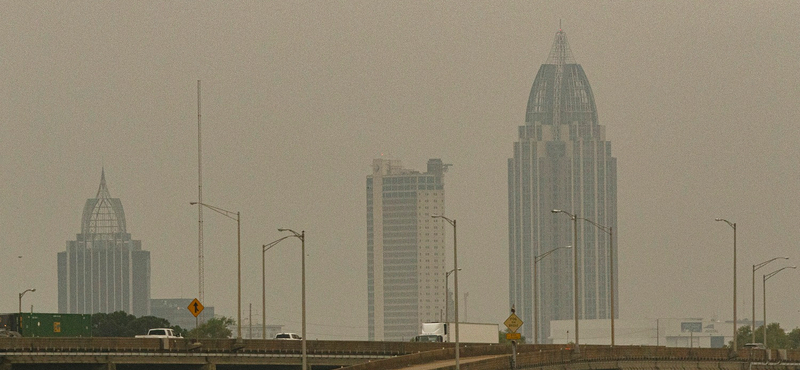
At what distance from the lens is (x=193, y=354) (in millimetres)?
118500

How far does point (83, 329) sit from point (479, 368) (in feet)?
237

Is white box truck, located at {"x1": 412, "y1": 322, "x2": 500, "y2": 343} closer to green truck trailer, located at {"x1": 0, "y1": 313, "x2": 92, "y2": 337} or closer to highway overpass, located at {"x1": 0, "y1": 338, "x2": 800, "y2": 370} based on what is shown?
highway overpass, located at {"x1": 0, "y1": 338, "x2": 800, "y2": 370}

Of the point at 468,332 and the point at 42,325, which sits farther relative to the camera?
the point at 468,332

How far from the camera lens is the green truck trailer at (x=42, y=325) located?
482 feet

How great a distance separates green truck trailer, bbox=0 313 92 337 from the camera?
147 metres

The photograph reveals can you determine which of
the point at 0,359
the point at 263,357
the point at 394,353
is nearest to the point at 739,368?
the point at 394,353

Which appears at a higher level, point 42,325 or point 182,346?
point 42,325

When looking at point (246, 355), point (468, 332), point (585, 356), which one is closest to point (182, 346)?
point (246, 355)

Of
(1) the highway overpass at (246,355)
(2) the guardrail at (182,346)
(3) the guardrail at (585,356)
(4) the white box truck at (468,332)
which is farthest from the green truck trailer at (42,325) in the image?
(3) the guardrail at (585,356)

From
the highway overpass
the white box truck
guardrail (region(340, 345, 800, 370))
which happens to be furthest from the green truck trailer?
guardrail (region(340, 345, 800, 370))

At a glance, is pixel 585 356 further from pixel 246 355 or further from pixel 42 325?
pixel 42 325

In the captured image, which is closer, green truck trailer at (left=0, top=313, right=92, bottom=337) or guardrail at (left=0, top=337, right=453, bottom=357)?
guardrail at (left=0, top=337, right=453, bottom=357)

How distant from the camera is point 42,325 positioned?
15088 cm

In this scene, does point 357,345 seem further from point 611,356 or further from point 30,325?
point 30,325
